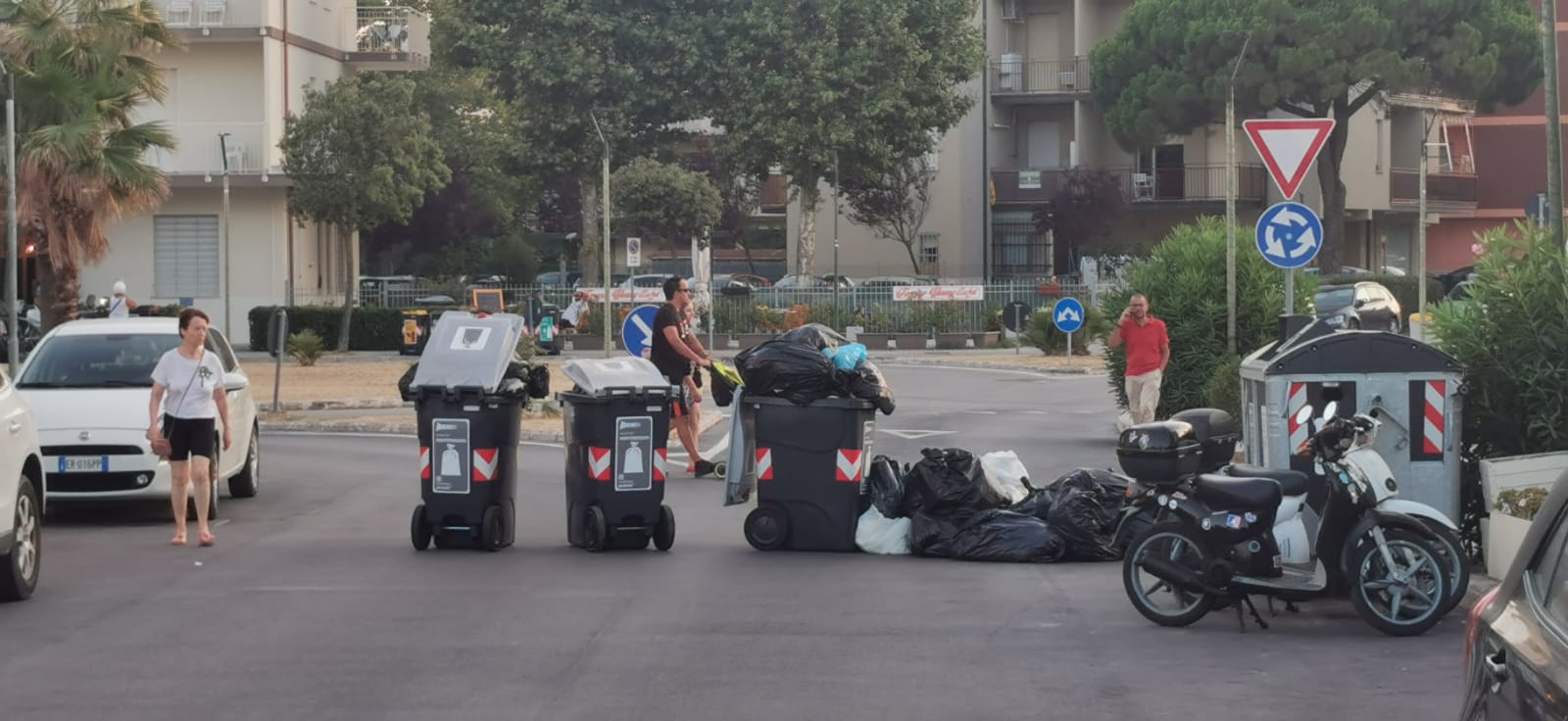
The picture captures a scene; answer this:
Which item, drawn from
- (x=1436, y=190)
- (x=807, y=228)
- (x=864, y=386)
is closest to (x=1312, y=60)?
(x=807, y=228)

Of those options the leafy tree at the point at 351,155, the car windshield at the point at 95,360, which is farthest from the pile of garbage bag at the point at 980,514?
the leafy tree at the point at 351,155

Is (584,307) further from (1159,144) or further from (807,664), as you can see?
(807,664)

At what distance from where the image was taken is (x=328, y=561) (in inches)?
512

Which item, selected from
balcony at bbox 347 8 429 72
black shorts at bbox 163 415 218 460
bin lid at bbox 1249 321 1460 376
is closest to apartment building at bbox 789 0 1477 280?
balcony at bbox 347 8 429 72

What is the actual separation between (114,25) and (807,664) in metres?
23.9

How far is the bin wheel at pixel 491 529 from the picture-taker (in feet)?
44.1

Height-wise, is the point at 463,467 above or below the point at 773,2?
below

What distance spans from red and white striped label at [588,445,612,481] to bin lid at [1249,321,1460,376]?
4.21 m

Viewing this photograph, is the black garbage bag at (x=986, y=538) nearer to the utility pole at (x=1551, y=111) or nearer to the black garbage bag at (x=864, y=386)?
the black garbage bag at (x=864, y=386)

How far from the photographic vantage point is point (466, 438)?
13.4m

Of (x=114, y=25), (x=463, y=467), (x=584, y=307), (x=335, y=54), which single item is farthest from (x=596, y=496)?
(x=335, y=54)

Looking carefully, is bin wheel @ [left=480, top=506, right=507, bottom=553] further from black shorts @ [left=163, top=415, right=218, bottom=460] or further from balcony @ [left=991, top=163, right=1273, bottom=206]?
balcony @ [left=991, top=163, right=1273, bottom=206]

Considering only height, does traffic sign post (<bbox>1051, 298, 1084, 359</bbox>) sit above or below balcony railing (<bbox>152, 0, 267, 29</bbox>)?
below

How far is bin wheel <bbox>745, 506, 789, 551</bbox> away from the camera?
44.2 feet
